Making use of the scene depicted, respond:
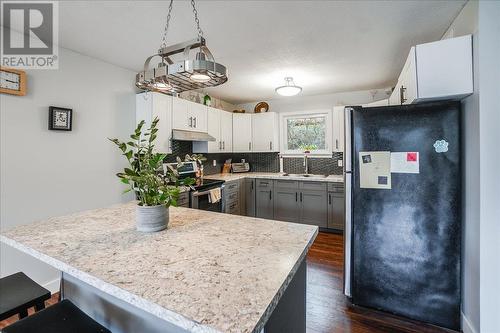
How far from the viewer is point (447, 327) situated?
177 cm

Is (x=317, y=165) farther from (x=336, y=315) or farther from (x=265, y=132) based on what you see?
(x=336, y=315)

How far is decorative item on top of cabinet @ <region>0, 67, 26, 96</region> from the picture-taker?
6.69 ft

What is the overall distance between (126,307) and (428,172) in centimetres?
209

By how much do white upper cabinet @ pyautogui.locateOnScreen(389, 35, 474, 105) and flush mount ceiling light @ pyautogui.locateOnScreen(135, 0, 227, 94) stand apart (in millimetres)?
1420

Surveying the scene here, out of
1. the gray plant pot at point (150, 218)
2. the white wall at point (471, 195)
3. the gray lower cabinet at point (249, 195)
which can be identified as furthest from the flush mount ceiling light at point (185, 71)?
the gray lower cabinet at point (249, 195)

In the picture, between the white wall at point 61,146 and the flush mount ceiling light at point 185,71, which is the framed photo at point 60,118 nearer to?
the white wall at point 61,146

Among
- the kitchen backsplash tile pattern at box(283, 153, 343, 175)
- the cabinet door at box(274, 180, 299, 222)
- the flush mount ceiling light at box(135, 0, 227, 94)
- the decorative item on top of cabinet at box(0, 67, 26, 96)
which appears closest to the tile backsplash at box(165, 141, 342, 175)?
the kitchen backsplash tile pattern at box(283, 153, 343, 175)

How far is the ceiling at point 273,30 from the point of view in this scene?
1803 mm

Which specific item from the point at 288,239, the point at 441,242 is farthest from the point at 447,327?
the point at 288,239

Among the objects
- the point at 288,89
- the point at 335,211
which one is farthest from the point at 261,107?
the point at 335,211

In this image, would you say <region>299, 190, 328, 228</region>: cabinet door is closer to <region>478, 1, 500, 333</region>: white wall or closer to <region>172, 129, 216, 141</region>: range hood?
<region>172, 129, 216, 141</region>: range hood

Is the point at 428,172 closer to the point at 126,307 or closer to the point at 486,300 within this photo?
the point at 486,300

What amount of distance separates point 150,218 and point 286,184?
10.3 ft

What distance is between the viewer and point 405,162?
1.82 m
